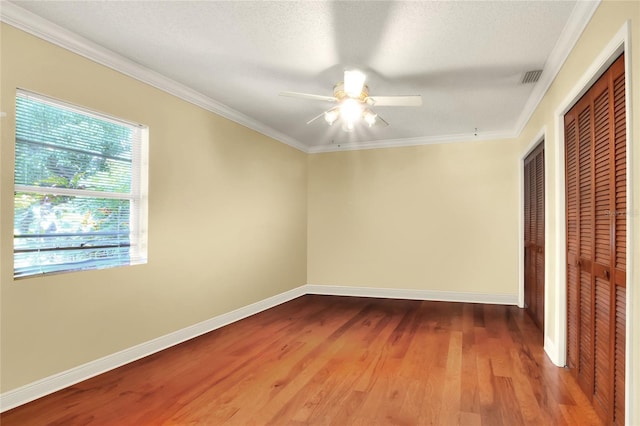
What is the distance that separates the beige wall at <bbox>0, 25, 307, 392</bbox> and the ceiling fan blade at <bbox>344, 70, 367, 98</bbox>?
1.75 metres

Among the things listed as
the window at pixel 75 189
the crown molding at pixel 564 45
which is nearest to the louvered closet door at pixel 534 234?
the crown molding at pixel 564 45

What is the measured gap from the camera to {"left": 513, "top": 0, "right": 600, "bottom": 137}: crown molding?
7.04 feet

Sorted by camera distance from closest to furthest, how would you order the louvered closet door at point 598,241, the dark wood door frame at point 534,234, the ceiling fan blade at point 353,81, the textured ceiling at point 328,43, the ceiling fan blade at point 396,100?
the louvered closet door at point 598,241
the textured ceiling at point 328,43
the ceiling fan blade at point 353,81
the ceiling fan blade at point 396,100
the dark wood door frame at point 534,234

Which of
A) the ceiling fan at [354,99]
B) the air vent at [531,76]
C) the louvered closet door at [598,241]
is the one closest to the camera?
the louvered closet door at [598,241]

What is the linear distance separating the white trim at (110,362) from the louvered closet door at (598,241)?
10.8 feet

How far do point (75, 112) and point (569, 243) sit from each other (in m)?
3.85

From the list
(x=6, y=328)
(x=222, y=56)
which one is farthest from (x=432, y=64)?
(x=6, y=328)

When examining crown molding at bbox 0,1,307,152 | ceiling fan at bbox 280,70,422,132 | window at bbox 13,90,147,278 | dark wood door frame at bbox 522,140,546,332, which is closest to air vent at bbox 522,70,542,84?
dark wood door frame at bbox 522,140,546,332

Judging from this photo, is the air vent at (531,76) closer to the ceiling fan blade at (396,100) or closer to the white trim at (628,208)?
the white trim at (628,208)

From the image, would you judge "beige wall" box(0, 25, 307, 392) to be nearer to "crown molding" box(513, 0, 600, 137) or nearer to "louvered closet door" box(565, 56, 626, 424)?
"crown molding" box(513, 0, 600, 137)

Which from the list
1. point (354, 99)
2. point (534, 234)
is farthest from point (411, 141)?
point (354, 99)

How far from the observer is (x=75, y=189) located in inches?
106

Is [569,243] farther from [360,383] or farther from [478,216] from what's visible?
[478,216]

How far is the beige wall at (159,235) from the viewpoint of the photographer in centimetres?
232
